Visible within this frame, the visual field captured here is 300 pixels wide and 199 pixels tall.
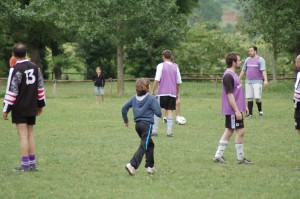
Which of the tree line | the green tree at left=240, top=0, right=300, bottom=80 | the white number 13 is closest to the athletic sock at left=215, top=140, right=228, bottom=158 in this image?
the white number 13

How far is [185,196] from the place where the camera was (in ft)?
27.8

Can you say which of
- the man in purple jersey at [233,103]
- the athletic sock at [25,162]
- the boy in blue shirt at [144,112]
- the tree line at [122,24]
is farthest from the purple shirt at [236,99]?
the tree line at [122,24]

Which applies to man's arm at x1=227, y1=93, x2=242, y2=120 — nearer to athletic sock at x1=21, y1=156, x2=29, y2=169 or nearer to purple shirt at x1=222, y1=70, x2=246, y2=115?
purple shirt at x1=222, y1=70, x2=246, y2=115

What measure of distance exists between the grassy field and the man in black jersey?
647 mm

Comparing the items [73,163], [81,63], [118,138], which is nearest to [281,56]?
Answer: [81,63]

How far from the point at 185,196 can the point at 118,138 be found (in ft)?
22.7

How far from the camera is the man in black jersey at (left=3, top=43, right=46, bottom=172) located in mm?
10141

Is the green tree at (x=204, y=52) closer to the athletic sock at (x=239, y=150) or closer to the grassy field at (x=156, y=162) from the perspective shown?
the grassy field at (x=156, y=162)

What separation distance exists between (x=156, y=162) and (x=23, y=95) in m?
2.67

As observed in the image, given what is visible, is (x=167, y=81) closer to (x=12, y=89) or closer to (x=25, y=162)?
(x=25, y=162)

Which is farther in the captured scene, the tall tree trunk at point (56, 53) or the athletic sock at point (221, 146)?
the tall tree trunk at point (56, 53)

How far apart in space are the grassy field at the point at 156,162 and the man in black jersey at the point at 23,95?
65cm

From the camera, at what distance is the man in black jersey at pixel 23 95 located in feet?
33.3

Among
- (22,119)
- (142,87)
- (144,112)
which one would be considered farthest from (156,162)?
(22,119)
